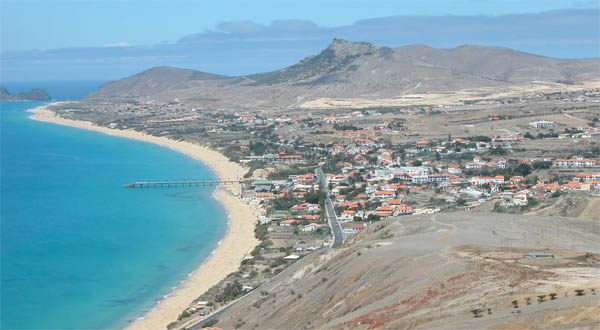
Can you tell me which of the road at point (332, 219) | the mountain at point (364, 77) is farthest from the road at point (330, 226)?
the mountain at point (364, 77)

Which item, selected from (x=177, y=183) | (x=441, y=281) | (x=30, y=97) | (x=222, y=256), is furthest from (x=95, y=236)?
(x=30, y=97)

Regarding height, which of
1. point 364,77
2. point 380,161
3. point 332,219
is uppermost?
point 364,77

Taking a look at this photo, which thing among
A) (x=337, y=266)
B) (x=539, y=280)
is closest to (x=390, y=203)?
(x=337, y=266)

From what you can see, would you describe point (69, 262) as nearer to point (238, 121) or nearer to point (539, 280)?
point (539, 280)

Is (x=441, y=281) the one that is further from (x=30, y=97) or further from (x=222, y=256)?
(x=30, y=97)

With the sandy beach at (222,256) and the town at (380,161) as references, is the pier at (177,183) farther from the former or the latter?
the town at (380,161)

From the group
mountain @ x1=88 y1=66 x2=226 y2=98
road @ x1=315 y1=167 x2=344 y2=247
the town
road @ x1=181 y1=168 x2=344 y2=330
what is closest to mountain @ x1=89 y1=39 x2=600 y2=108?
mountain @ x1=88 y1=66 x2=226 y2=98

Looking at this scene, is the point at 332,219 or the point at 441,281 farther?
the point at 332,219
